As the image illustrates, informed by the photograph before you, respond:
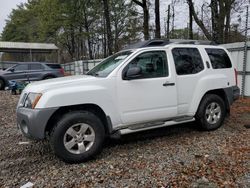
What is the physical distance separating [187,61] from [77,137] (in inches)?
109

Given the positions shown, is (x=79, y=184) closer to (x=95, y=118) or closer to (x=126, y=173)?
(x=126, y=173)

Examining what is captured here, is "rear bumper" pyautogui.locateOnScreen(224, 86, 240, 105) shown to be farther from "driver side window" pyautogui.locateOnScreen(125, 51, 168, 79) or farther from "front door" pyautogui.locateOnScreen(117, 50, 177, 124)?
"driver side window" pyautogui.locateOnScreen(125, 51, 168, 79)

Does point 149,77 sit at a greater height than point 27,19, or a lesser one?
lesser

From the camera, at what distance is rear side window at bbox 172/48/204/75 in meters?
5.20

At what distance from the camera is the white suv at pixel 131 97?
4016 millimetres

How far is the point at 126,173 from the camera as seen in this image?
3.73m

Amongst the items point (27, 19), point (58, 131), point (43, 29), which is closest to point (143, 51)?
point (58, 131)

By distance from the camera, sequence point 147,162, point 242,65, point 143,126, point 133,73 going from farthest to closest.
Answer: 1. point 242,65
2. point 143,126
3. point 133,73
4. point 147,162

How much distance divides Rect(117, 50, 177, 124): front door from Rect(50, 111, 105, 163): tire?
1.89 feet

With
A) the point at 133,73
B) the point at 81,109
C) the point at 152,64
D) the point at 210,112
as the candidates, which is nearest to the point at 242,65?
the point at 210,112

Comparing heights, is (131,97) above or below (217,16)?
below

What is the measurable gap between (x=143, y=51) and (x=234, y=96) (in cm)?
262

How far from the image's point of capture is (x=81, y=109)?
14.0ft

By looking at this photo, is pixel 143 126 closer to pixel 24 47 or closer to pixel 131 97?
pixel 131 97
